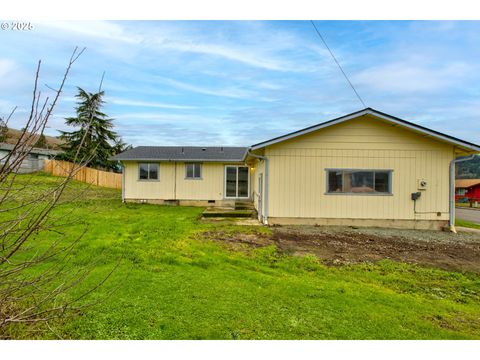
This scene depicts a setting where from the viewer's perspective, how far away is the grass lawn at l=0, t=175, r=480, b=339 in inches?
116

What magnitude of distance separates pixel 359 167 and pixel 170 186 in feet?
33.5

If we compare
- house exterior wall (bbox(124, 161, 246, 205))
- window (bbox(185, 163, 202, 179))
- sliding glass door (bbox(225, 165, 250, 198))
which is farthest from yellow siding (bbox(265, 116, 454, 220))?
window (bbox(185, 163, 202, 179))

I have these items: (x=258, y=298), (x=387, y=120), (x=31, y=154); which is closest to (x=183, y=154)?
(x=387, y=120)

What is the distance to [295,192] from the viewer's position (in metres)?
10.1

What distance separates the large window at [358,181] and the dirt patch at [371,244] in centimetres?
144

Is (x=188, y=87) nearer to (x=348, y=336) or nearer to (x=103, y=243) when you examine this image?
(x=103, y=243)

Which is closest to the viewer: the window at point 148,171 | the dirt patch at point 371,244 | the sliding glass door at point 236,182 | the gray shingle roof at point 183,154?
the dirt patch at point 371,244

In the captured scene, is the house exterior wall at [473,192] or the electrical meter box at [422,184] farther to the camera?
the house exterior wall at [473,192]

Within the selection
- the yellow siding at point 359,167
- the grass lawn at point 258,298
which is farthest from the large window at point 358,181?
the grass lawn at point 258,298

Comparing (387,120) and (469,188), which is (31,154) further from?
(469,188)

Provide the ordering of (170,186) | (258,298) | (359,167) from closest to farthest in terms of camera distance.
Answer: (258,298) → (359,167) → (170,186)

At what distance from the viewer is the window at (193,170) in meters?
15.9

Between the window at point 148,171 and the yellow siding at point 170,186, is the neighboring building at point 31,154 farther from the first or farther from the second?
the window at point 148,171

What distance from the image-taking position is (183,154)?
16.7 metres
